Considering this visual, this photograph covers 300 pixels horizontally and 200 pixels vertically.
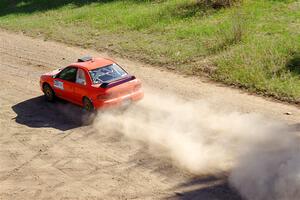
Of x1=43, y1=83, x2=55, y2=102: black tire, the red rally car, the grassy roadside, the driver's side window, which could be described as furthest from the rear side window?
the grassy roadside

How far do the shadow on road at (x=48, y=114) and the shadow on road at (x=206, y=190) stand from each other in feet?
16.2

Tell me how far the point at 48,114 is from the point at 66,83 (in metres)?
1.17

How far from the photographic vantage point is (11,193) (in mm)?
11156

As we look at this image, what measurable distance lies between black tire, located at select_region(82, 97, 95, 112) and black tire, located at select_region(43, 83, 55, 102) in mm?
1912

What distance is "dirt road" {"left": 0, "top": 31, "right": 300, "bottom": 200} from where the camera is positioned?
34.9 ft

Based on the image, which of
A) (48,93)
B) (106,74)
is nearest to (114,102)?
(106,74)

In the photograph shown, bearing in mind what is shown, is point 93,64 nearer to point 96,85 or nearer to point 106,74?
point 106,74

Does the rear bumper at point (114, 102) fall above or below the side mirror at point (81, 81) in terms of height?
below

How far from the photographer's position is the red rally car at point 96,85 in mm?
13992

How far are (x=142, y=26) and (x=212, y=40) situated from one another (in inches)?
194

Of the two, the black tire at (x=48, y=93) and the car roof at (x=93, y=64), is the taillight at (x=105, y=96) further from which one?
the black tire at (x=48, y=93)

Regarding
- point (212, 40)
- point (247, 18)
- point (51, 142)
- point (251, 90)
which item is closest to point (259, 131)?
point (251, 90)

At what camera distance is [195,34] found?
21875 mm

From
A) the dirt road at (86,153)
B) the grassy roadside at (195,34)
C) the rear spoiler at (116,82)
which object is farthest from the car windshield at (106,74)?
the grassy roadside at (195,34)
